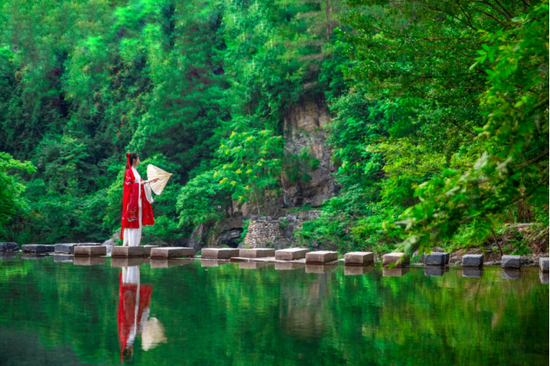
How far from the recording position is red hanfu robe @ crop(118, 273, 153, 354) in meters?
5.27

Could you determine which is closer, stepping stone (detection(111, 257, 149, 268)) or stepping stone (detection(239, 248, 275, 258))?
stepping stone (detection(111, 257, 149, 268))

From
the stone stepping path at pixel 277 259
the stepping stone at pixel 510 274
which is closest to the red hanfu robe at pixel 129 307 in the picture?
the stone stepping path at pixel 277 259

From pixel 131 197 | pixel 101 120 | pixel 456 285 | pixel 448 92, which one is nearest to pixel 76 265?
pixel 131 197

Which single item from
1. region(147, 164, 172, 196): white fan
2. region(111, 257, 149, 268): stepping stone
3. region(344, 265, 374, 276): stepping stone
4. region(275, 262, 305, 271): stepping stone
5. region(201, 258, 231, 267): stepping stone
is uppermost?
region(147, 164, 172, 196): white fan

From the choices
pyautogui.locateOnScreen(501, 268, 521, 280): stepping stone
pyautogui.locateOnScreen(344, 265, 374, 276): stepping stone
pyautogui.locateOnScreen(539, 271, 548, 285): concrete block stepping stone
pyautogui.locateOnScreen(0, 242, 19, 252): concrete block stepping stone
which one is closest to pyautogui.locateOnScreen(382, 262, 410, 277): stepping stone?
pyautogui.locateOnScreen(344, 265, 374, 276): stepping stone

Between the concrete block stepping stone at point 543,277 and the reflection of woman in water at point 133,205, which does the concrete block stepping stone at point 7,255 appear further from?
the concrete block stepping stone at point 543,277

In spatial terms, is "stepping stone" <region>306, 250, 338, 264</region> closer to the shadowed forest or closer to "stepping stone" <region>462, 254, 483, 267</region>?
the shadowed forest

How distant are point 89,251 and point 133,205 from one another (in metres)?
1.60

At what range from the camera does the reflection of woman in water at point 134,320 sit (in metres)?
4.87

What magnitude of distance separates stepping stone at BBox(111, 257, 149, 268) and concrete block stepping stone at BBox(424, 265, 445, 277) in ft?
18.8

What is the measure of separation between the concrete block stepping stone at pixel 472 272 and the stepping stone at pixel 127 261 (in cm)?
637

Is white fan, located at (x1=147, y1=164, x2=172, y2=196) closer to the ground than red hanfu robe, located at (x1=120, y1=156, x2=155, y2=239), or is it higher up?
higher up

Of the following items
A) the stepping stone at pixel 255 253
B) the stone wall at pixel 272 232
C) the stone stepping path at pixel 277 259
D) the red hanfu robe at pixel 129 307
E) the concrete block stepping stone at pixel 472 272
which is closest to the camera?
the red hanfu robe at pixel 129 307

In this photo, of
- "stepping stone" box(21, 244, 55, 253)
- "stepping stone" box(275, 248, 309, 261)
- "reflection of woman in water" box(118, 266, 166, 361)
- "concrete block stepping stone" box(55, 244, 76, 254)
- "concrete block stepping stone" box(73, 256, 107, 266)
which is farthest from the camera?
"stepping stone" box(21, 244, 55, 253)
